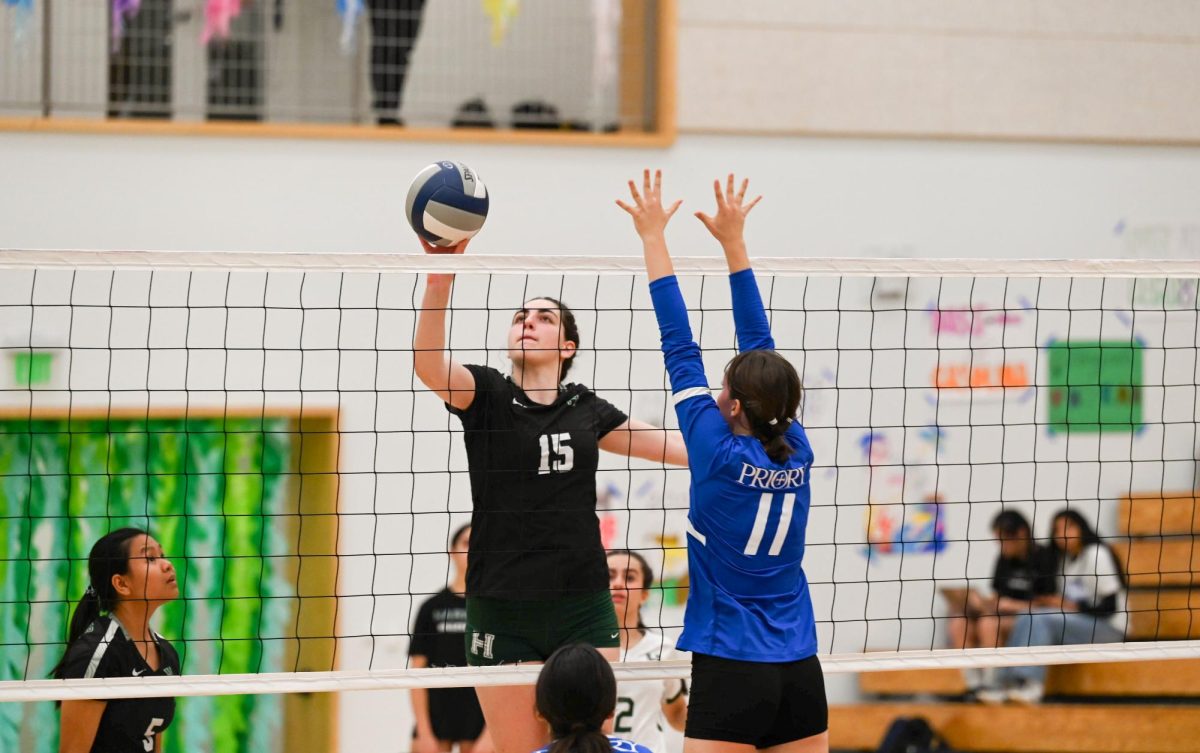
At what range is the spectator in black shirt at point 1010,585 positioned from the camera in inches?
305

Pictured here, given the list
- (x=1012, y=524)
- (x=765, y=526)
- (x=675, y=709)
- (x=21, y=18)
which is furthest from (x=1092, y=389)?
(x=21, y=18)

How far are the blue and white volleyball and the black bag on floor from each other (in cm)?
464

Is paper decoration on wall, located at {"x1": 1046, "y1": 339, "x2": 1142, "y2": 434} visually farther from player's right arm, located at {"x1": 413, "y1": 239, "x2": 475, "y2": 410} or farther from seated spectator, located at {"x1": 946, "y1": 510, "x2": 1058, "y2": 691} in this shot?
player's right arm, located at {"x1": 413, "y1": 239, "x2": 475, "y2": 410}

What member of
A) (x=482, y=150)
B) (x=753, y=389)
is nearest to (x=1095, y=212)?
(x=482, y=150)

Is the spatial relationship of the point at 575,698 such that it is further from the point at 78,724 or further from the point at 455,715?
the point at 455,715

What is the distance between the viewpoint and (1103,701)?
8.04m

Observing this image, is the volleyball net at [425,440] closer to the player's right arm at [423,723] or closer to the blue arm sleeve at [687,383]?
the player's right arm at [423,723]

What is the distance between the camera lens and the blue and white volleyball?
13.5 ft

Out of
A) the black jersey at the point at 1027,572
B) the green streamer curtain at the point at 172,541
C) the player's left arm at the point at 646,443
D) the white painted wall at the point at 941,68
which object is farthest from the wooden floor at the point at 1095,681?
the player's left arm at the point at 646,443

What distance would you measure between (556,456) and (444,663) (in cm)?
295

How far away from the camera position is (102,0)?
821cm

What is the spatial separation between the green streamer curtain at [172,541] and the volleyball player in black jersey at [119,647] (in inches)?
129

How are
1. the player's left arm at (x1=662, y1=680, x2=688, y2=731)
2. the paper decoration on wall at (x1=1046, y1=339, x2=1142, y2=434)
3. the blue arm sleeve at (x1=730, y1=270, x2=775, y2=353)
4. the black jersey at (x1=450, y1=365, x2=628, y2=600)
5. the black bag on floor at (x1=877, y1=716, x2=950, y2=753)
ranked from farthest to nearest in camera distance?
1. the paper decoration on wall at (x1=1046, y1=339, x2=1142, y2=434)
2. the black bag on floor at (x1=877, y1=716, x2=950, y2=753)
3. the player's left arm at (x1=662, y1=680, x2=688, y2=731)
4. the black jersey at (x1=450, y1=365, x2=628, y2=600)
5. the blue arm sleeve at (x1=730, y1=270, x2=775, y2=353)

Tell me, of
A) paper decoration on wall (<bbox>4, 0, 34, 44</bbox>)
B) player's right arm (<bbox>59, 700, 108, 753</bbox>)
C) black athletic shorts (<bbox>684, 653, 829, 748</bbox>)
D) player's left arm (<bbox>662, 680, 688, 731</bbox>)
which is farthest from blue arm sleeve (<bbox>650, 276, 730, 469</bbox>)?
paper decoration on wall (<bbox>4, 0, 34, 44</bbox>)
